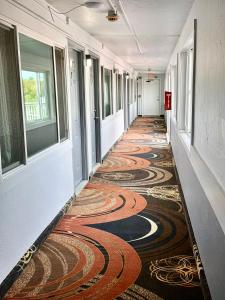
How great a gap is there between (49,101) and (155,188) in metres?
2.38

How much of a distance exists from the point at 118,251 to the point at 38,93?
1903mm

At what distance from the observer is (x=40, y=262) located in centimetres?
308

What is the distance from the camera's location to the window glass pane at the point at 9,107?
8.86ft

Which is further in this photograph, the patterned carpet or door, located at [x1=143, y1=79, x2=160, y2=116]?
door, located at [x1=143, y1=79, x2=160, y2=116]

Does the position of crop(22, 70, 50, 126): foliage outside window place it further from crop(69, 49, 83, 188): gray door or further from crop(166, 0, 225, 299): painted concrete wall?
crop(166, 0, 225, 299): painted concrete wall

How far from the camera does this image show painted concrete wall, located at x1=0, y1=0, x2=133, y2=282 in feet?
8.79

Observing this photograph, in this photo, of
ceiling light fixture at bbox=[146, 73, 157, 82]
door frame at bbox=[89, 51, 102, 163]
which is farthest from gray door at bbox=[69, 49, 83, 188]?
ceiling light fixture at bbox=[146, 73, 157, 82]

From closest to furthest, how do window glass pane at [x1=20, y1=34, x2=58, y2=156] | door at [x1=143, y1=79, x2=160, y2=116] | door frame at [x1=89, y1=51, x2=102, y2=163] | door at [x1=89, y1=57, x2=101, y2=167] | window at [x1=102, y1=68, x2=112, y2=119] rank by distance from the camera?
window glass pane at [x1=20, y1=34, x2=58, y2=156], door at [x1=89, y1=57, x2=101, y2=167], door frame at [x1=89, y1=51, x2=102, y2=163], window at [x1=102, y1=68, x2=112, y2=119], door at [x1=143, y1=79, x2=160, y2=116]

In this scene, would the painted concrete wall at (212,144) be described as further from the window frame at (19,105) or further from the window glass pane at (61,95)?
the window glass pane at (61,95)

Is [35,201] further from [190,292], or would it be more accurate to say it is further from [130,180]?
[130,180]

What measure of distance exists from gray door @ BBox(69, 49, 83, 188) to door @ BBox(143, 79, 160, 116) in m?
14.4

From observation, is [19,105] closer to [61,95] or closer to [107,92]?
[61,95]

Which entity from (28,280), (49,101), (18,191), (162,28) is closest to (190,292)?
(28,280)

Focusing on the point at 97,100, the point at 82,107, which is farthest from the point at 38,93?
the point at 97,100
